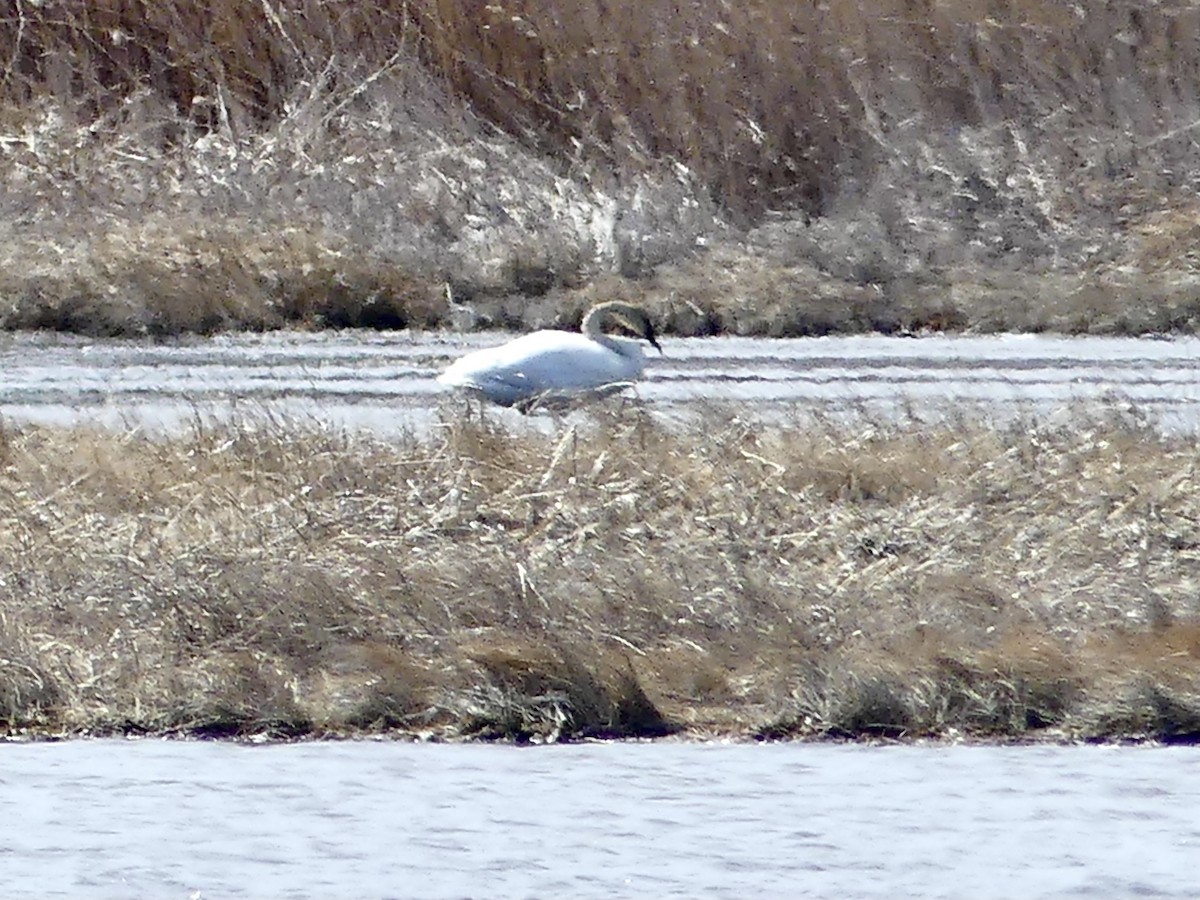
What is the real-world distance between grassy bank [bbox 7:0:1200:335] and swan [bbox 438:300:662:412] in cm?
424

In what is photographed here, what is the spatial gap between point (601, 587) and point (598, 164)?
1163cm

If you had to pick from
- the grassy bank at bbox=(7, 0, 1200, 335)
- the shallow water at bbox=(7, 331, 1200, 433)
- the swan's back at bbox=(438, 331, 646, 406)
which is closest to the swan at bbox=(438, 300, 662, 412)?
the swan's back at bbox=(438, 331, 646, 406)

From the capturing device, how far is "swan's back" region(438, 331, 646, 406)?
923 cm

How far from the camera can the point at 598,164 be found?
1714cm

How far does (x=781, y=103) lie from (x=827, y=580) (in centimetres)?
1189

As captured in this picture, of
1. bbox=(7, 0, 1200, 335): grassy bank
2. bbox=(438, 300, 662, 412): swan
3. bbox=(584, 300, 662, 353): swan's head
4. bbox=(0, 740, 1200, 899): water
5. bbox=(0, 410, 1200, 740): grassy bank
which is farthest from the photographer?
bbox=(7, 0, 1200, 335): grassy bank

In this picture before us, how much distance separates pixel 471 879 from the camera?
145 inches

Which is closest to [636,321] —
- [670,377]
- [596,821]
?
[670,377]

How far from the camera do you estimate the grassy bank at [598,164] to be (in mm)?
14320

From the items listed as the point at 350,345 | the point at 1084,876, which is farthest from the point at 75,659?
the point at 350,345

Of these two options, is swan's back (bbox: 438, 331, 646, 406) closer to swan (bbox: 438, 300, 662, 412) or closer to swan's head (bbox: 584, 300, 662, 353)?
swan (bbox: 438, 300, 662, 412)

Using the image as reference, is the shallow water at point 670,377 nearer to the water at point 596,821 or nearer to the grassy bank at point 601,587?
the grassy bank at point 601,587

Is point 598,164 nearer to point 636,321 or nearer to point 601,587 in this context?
point 636,321

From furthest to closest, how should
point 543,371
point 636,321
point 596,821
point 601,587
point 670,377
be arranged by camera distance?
point 636,321 < point 670,377 < point 543,371 < point 601,587 < point 596,821
